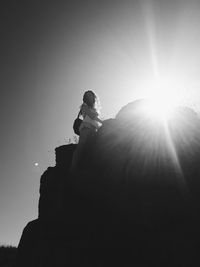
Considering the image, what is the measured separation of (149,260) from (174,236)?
36.5 inches

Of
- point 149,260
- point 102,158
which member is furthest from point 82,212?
point 149,260

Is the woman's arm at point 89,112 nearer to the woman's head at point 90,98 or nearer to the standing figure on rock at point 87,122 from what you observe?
the standing figure on rock at point 87,122

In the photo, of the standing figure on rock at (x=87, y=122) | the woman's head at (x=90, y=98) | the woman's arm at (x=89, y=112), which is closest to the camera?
the standing figure on rock at (x=87, y=122)

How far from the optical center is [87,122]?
32.7ft

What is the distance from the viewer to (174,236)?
6.93 meters

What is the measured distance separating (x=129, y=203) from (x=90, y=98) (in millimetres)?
4392

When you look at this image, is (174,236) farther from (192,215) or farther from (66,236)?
(66,236)

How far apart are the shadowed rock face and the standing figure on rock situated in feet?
0.86

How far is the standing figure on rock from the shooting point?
31.3 feet

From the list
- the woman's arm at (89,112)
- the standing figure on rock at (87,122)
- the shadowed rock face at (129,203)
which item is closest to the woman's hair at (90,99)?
the standing figure on rock at (87,122)

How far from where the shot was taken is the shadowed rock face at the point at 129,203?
7.15 m

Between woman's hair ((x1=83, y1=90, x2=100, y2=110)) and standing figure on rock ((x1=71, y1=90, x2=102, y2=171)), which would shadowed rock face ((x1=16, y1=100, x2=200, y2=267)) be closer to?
standing figure on rock ((x1=71, y1=90, x2=102, y2=171))

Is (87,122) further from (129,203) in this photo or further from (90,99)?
(129,203)

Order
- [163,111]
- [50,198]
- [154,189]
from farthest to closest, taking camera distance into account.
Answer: [50,198], [163,111], [154,189]
